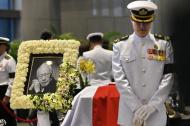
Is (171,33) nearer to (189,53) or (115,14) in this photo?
(189,53)

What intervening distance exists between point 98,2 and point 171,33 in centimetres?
1372

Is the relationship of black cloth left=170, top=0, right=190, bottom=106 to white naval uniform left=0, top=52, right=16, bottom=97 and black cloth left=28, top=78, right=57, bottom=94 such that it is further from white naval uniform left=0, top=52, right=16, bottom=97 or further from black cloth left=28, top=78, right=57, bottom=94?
white naval uniform left=0, top=52, right=16, bottom=97

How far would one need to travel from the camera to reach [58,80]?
12.9 ft

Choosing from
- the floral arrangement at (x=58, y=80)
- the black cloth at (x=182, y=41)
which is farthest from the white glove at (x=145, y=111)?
the black cloth at (x=182, y=41)

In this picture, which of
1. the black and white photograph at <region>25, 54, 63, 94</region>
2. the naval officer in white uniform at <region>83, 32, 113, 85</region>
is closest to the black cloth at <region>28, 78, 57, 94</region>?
the black and white photograph at <region>25, 54, 63, 94</region>

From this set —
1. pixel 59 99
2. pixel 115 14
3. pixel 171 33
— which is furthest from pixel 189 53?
pixel 115 14

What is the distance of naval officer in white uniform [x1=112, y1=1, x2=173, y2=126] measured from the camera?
10.6 ft

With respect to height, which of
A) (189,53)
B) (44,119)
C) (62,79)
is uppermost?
(189,53)

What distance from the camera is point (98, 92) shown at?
171 inches

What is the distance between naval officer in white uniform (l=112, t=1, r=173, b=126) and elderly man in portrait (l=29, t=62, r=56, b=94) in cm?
89

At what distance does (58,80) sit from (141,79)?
0.92m

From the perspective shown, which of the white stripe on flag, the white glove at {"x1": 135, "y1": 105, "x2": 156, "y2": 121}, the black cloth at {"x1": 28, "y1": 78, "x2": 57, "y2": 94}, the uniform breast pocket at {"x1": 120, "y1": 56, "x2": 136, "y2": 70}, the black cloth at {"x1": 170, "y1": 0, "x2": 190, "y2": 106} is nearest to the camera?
the black cloth at {"x1": 170, "y1": 0, "x2": 190, "y2": 106}

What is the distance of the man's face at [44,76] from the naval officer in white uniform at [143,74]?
912 millimetres

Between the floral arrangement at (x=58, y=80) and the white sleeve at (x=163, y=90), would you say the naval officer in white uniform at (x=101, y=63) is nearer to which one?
the floral arrangement at (x=58, y=80)
